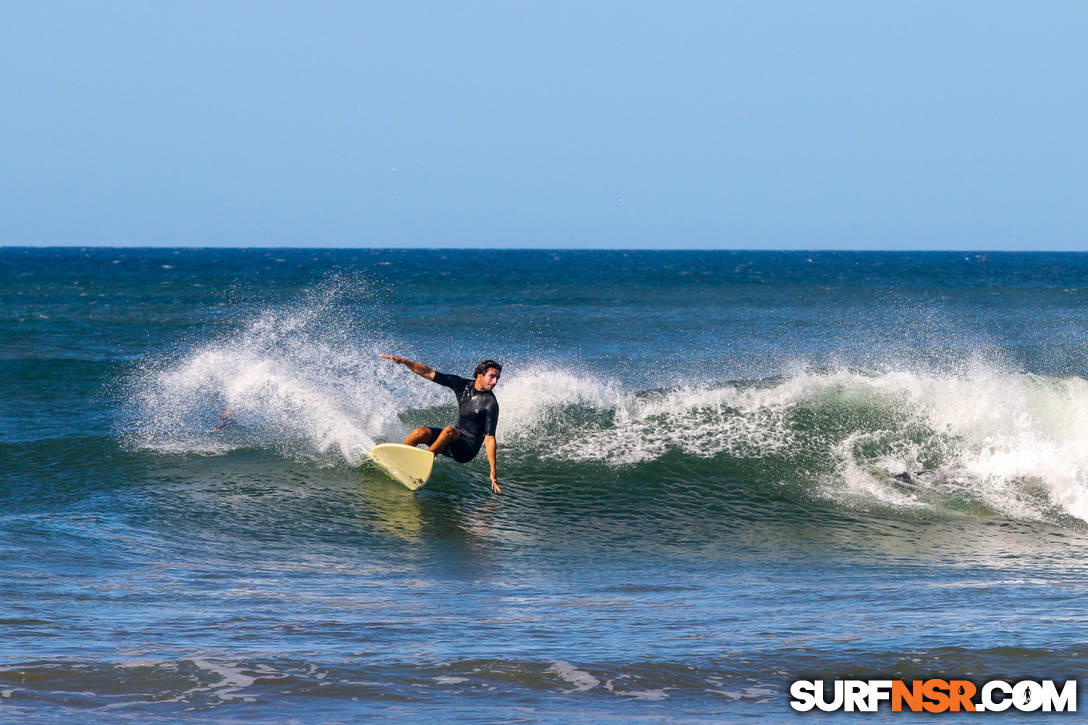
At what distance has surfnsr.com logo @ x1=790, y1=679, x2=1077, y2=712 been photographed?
19.5 feet

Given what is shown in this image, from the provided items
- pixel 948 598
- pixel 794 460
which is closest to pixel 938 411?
pixel 794 460

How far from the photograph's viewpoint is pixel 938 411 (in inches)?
569

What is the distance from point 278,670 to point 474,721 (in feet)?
4.22

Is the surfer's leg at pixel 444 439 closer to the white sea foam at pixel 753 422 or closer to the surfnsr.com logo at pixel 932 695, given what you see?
the white sea foam at pixel 753 422

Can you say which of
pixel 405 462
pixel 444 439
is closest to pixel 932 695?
pixel 444 439

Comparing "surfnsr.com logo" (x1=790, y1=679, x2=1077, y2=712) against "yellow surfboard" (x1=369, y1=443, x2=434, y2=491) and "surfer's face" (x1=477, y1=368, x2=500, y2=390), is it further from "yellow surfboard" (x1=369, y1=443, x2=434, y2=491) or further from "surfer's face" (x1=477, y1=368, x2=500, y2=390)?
"yellow surfboard" (x1=369, y1=443, x2=434, y2=491)

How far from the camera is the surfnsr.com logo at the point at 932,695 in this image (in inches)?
234

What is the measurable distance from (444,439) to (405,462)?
64 centimetres

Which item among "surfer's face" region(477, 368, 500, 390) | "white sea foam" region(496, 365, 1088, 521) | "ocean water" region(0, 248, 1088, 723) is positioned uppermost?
"surfer's face" region(477, 368, 500, 390)

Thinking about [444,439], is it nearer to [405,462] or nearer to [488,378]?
[405,462]

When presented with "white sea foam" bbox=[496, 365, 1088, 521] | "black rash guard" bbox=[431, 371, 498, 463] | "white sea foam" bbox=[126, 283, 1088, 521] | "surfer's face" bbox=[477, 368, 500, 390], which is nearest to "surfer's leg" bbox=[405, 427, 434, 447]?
"black rash guard" bbox=[431, 371, 498, 463]

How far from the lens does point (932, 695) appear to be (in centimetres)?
612

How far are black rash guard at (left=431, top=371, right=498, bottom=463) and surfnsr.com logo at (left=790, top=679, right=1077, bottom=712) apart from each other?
18.7 ft

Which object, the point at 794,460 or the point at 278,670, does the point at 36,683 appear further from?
the point at 794,460
